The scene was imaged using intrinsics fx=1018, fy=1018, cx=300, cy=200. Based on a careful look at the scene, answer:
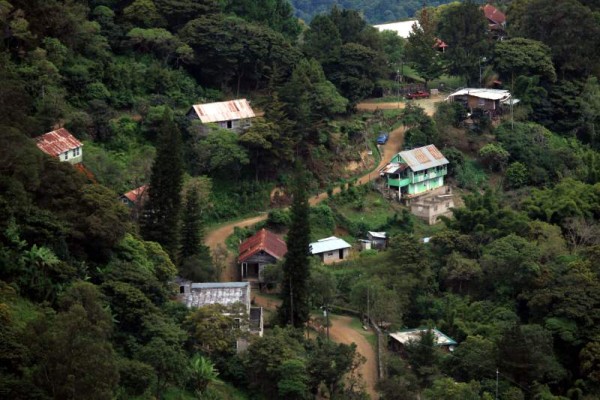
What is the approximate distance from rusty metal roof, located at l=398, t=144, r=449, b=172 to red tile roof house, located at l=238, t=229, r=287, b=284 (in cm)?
920

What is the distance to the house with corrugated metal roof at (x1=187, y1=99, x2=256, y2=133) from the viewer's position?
1809 inches

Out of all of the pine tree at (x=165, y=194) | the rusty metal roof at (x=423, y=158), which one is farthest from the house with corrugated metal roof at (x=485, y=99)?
the pine tree at (x=165, y=194)

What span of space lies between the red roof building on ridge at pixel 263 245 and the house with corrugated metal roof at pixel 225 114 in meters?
6.59

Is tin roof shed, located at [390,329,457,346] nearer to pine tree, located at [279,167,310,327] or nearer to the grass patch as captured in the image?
pine tree, located at [279,167,310,327]

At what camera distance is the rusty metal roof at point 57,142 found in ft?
124

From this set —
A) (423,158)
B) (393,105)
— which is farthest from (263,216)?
(393,105)

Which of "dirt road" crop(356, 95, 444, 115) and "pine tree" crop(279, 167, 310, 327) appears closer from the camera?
"pine tree" crop(279, 167, 310, 327)

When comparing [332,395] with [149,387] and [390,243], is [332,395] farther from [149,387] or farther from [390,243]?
[390,243]

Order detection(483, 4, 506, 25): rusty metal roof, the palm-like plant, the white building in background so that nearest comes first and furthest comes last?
1. the palm-like plant
2. detection(483, 4, 506, 25): rusty metal roof
3. the white building in background

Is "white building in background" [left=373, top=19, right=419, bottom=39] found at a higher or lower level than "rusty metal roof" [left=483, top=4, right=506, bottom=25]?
lower

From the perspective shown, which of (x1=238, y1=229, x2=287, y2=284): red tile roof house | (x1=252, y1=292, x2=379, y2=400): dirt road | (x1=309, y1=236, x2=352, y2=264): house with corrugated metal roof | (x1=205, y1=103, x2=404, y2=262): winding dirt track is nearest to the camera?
(x1=252, y1=292, x2=379, y2=400): dirt road

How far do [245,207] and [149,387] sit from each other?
677 inches

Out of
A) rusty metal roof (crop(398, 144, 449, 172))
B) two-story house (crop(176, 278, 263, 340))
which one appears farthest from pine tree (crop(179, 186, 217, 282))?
rusty metal roof (crop(398, 144, 449, 172))

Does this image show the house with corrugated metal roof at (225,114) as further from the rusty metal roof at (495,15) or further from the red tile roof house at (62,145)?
the rusty metal roof at (495,15)
